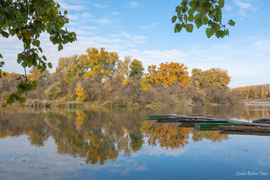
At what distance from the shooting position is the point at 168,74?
50344 mm

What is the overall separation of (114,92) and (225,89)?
3303 cm

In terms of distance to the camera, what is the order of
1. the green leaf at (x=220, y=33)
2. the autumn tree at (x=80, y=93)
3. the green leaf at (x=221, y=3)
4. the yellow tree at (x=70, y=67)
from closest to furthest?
the green leaf at (x=221, y=3) → the green leaf at (x=220, y=33) → the autumn tree at (x=80, y=93) → the yellow tree at (x=70, y=67)

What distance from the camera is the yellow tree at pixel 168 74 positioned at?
164ft

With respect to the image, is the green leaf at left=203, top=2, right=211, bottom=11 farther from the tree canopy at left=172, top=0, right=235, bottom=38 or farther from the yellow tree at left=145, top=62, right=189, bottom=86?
the yellow tree at left=145, top=62, right=189, bottom=86

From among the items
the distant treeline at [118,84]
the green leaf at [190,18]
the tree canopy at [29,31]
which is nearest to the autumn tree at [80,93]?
the distant treeline at [118,84]

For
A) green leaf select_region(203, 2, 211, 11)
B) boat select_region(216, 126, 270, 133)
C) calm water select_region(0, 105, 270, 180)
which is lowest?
calm water select_region(0, 105, 270, 180)

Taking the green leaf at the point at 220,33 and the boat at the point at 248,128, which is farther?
the boat at the point at 248,128

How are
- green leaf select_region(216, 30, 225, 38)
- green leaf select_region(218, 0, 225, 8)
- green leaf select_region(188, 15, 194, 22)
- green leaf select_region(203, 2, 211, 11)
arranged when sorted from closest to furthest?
green leaf select_region(203, 2, 211, 11) → green leaf select_region(218, 0, 225, 8) → green leaf select_region(216, 30, 225, 38) → green leaf select_region(188, 15, 194, 22)

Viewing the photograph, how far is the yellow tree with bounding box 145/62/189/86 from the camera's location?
4984cm

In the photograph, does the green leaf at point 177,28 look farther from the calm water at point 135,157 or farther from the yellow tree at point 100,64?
the yellow tree at point 100,64

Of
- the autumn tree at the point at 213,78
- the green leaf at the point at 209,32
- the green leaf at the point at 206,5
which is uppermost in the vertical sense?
the autumn tree at the point at 213,78

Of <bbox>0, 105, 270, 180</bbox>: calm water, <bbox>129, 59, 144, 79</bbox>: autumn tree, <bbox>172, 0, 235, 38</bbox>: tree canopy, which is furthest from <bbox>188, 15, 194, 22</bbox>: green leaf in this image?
<bbox>129, 59, 144, 79</bbox>: autumn tree

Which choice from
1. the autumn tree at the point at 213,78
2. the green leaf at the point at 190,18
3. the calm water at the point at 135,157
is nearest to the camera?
the green leaf at the point at 190,18

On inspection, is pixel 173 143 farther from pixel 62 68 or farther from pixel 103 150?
pixel 62 68
